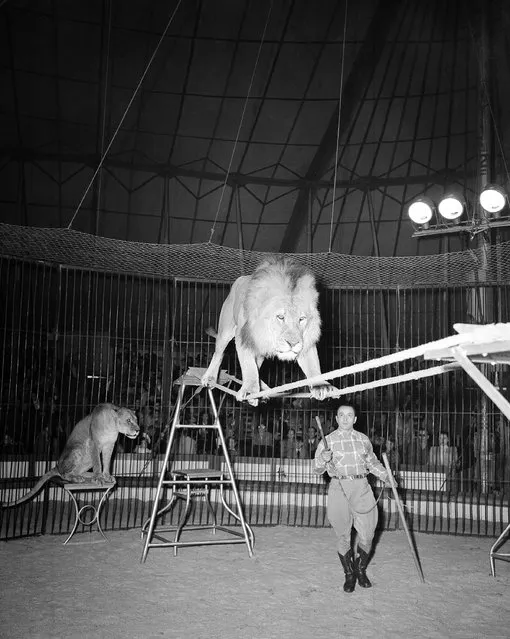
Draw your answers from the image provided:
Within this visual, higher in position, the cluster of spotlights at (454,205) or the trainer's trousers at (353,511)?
the cluster of spotlights at (454,205)

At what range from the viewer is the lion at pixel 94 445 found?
7.43 metres

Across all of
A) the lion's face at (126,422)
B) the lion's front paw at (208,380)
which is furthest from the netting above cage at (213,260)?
the lion's face at (126,422)

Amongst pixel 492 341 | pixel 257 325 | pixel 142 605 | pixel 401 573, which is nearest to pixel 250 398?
pixel 257 325

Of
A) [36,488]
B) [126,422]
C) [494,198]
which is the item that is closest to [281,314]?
[126,422]

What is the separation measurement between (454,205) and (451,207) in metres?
0.05

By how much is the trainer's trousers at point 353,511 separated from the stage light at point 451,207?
17.2 ft

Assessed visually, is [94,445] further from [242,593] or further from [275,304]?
[275,304]

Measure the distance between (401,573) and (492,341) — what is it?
13.7ft

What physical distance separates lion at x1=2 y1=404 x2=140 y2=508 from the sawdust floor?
79 centimetres

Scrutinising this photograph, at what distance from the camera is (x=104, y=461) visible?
7.70m

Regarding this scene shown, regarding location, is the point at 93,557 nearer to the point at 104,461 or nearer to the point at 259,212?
the point at 104,461

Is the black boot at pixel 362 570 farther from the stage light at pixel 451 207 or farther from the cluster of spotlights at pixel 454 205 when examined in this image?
the stage light at pixel 451 207

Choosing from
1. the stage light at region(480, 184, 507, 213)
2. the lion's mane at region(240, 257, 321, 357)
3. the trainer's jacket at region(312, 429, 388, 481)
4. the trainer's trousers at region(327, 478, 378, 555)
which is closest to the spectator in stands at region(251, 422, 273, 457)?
the trainer's jacket at region(312, 429, 388, 481)

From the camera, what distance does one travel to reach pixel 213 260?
7.29 meters
